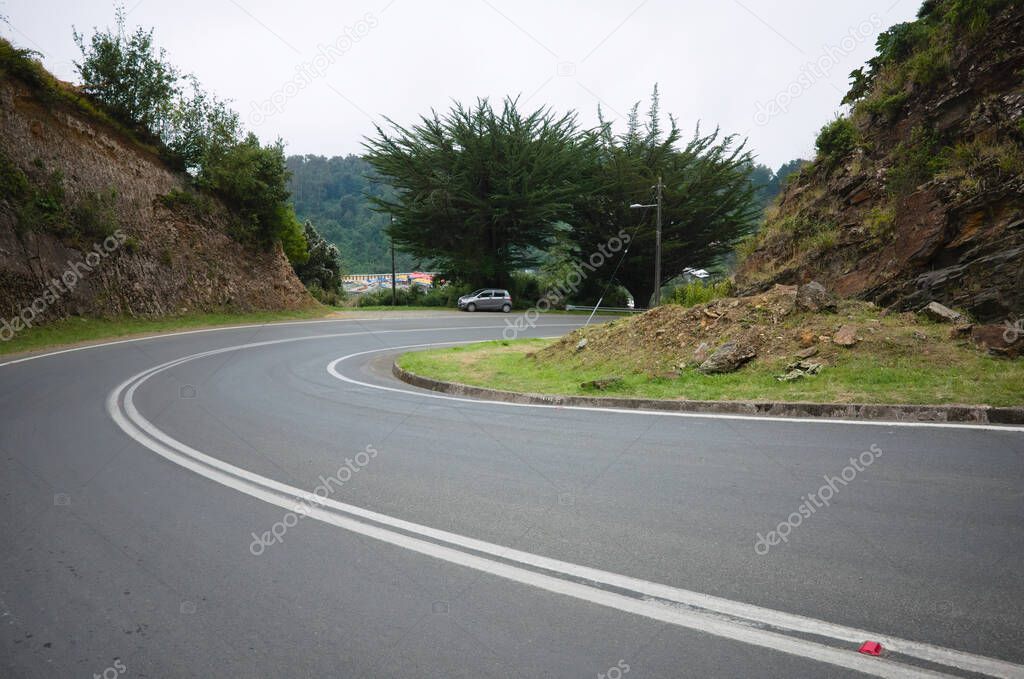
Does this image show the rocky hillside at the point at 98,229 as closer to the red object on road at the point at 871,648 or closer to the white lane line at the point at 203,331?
the white lane line at the point at 203,331

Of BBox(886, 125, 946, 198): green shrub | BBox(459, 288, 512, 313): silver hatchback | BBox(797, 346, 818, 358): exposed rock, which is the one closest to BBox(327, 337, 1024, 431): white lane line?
BBox(797, 346, 818, 358): exposed rock

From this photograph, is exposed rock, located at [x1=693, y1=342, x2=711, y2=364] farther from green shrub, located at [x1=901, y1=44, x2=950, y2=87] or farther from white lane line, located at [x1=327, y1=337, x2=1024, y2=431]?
green shrub, located at [x1=901, y1=44, x2=950, y2=87]

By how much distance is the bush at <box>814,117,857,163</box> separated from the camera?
48.2 ft

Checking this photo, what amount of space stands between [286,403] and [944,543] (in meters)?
8.41

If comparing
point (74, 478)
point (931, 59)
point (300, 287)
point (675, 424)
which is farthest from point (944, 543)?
point (300, 287)

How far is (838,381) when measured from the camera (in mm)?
8148

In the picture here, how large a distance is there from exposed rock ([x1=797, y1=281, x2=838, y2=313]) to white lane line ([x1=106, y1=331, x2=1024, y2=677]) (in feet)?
27.9

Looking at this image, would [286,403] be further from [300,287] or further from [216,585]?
[300,287]

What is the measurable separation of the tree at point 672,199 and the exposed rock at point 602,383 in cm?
3427

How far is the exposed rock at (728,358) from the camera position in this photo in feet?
31.2

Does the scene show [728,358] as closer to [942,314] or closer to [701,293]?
[942,314]

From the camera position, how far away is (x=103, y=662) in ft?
8.89

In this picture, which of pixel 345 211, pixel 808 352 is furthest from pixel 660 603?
→ pixel 345 211

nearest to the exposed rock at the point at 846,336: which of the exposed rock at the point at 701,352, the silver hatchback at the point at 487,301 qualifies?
the exposed rock at the point at 701,352
